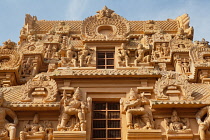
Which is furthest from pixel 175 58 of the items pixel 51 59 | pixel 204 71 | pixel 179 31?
pixel 51 59

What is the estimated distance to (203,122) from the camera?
15.9 metres

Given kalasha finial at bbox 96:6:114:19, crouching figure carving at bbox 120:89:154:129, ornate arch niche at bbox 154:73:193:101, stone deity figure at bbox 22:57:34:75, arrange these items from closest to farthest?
→ crouching figure carving at bbox 120:89:154:129
ornate arch niche at bbox 154:73:193:101
stone deity figure at bbox 22:57:34:75
kalasha finial at bbox 96:6:114:19

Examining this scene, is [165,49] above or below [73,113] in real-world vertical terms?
above

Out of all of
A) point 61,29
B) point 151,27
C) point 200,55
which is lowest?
point 200,55

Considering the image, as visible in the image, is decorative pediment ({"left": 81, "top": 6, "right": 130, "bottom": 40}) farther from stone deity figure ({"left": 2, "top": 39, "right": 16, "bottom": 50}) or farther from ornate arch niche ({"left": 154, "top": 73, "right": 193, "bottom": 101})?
ornate arch niche ({"left": 154, "top": 73, "right": 193, "bottom": 101})

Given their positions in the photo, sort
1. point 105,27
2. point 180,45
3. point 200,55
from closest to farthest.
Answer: point 200,55
point 180,45
point 105,27

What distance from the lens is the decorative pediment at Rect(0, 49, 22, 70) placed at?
21.0 metres

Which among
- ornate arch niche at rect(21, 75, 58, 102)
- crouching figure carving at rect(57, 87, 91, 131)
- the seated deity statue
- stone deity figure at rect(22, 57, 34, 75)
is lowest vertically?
the seated deity statue

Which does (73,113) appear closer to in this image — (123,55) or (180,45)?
(123,55)

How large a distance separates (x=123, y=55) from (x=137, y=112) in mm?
5684

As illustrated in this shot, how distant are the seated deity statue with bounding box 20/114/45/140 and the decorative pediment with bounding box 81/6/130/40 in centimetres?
777

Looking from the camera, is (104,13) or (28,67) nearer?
(28,67)

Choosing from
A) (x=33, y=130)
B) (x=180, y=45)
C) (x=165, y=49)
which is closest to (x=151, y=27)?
(x=165, y=49)

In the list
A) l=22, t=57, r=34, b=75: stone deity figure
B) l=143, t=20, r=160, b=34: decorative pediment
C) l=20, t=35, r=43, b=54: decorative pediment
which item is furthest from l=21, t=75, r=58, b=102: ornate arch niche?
l=143, t=20, r=160, b=34: decorative pediment
